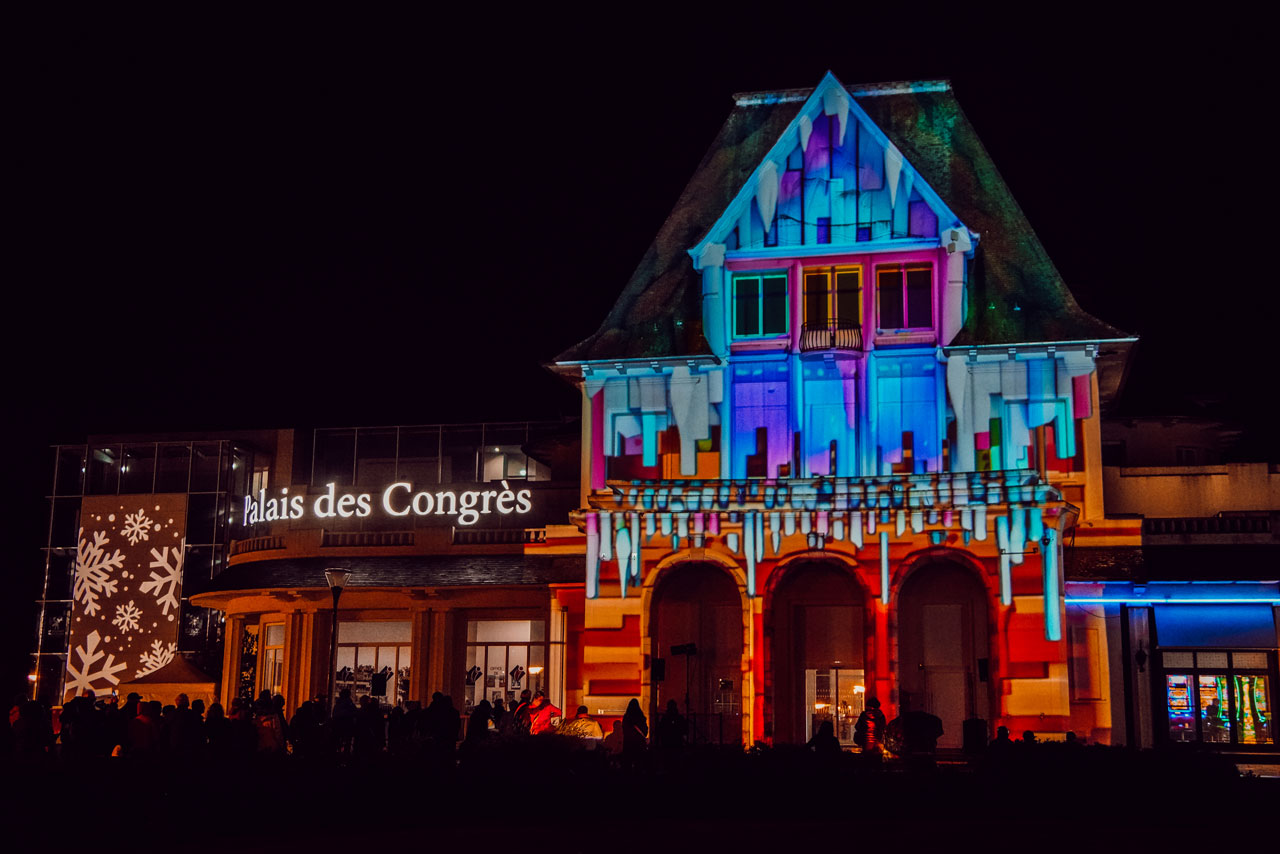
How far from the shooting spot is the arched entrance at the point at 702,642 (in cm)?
3244

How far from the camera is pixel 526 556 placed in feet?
132

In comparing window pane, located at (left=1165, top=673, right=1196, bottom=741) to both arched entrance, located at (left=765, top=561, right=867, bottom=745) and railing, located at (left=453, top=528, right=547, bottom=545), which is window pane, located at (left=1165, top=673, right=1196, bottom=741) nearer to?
arched entrance, located at (left=765, top=561, right=867, bottom=745)

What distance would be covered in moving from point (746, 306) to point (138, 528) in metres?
33.7

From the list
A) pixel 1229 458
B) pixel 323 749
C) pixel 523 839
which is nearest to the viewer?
pixel 523 839

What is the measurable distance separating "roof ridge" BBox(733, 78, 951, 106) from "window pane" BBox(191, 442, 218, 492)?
29711 mm

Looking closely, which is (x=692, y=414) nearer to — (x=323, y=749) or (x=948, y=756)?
(x=948, y=756)

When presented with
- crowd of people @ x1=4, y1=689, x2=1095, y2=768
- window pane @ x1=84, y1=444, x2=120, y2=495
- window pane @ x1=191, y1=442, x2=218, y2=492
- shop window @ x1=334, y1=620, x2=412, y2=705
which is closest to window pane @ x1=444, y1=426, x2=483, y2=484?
shop window @ x1=334, y1=620, x2=412, y2=705

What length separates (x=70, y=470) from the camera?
59.7m

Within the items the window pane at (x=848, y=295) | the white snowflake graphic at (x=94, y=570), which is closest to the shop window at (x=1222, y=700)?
the window pane at (x=848, y=295)

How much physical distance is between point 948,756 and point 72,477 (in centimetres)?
4399

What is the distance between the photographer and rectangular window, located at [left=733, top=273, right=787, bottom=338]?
3319cm

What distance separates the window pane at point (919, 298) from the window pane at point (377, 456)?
2460 cm

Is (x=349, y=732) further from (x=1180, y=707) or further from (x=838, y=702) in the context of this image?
(x=1180, y=707)

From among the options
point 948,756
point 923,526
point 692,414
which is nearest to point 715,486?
point 692,414
